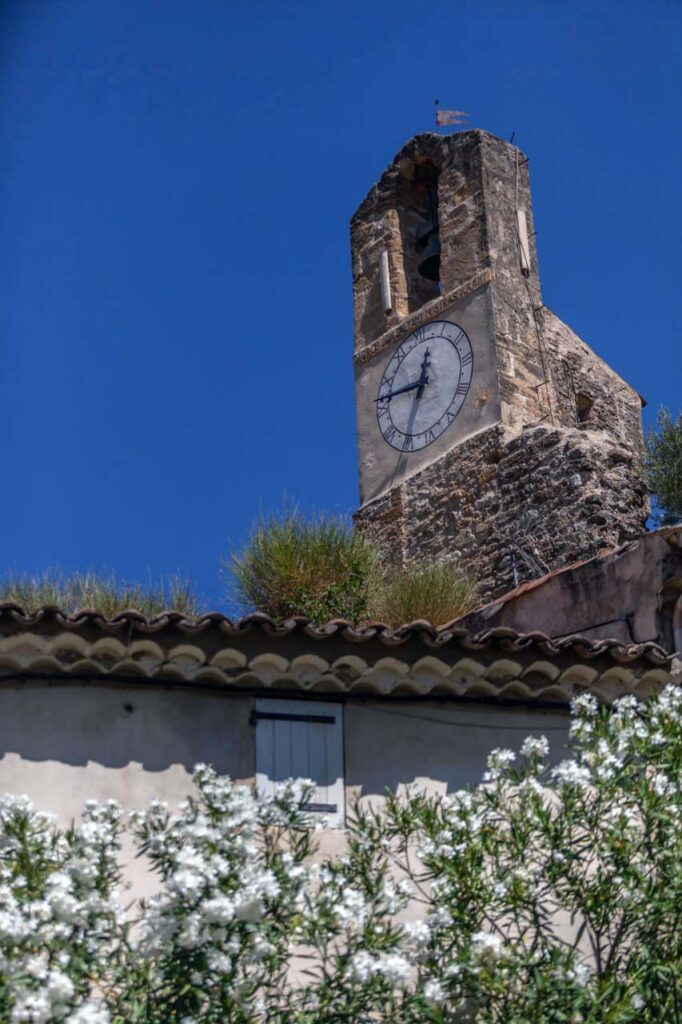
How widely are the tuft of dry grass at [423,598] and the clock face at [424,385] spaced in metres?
3.19

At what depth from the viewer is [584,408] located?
1894 cm

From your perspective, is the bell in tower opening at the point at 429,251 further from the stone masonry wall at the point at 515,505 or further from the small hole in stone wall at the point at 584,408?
the stone masonry wall at the point at 515,505

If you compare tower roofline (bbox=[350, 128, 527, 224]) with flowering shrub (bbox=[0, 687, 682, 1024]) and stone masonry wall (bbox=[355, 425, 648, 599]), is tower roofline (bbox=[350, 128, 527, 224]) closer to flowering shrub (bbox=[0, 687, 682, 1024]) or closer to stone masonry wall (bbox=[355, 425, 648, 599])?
stone masonry wall (bbox=[355, 425, 648, 599])

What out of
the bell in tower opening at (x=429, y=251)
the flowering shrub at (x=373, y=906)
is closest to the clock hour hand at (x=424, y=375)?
the bell in tower opening at (x=429, y=251)

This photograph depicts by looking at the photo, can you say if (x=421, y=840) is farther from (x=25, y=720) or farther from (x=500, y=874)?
(x=25, y=720)

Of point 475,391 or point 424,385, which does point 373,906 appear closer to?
point 475,391

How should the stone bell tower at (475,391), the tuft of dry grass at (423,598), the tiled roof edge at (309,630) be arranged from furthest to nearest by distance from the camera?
the stone bell tower at (475,391)
the tuft of dry grass at (423,598)
the tiled roof edge at (309,630)

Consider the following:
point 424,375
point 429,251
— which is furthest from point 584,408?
point 429,251

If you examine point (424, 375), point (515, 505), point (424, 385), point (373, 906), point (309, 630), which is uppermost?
point (424, 375)

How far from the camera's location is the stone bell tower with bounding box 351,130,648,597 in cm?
1529

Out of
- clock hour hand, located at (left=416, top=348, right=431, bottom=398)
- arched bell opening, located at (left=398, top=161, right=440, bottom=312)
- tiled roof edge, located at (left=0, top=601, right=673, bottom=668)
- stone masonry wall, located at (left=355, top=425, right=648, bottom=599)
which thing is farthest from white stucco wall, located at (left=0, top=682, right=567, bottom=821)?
arched bell opening, located at (left=398, top=161, right=440, bottom=312)

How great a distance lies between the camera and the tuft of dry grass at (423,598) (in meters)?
14.0

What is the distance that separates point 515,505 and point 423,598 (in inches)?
85.3

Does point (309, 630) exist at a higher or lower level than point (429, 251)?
lower
